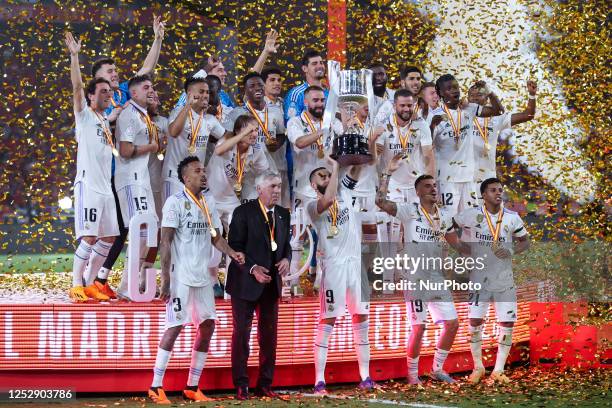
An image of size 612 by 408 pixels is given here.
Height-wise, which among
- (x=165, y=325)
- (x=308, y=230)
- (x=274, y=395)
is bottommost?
(x=274, y=395)

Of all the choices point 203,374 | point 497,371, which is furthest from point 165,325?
point 497,371

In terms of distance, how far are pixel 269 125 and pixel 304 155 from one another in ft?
1.26

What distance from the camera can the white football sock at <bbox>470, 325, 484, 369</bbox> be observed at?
959 centimetres

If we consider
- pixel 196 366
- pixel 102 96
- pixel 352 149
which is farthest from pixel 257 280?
pixel 102 96

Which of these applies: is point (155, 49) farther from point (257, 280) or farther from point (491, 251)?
point (491, 251)

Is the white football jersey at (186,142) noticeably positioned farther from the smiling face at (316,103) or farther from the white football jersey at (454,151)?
the white football jersey at (454,151)

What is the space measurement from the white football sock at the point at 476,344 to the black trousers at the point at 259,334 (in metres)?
1.78

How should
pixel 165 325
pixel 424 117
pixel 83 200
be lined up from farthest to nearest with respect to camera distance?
pixel 424 117
pixel 83 200
pixel 165 325

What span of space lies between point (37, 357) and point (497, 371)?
11.7 ft

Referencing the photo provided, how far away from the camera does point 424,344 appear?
973 cm

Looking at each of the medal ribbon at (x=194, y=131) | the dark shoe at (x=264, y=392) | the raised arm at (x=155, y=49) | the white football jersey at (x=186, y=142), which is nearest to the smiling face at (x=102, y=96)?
the white football jersey at (x=186, y=142)

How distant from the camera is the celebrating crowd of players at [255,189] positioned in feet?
28.3

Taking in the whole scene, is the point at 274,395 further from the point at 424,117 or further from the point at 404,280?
the point at 424,117

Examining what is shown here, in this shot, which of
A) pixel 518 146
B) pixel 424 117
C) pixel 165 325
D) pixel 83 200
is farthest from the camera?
pixel 518 146
